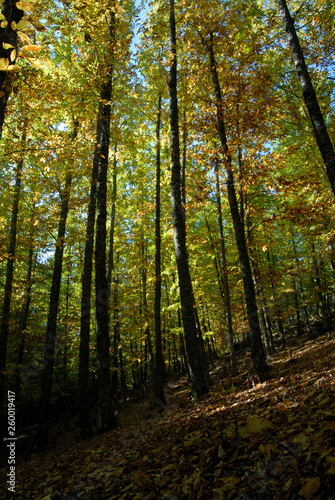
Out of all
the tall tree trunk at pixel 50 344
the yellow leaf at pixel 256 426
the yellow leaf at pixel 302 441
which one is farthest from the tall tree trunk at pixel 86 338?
the yellow leaf at pixel 302 441

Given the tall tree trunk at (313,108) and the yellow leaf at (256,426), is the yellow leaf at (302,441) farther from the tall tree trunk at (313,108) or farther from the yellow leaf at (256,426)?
the tall tree trunk at (313,108)

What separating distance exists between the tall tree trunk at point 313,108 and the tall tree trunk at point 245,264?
6.89ft

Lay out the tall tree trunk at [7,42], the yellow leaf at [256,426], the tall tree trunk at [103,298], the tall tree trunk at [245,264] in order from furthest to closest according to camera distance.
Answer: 1. the tall tree trunk at [103,298]
2. the tall tree trunk at [245,264]
3. the tall tree trunk at [7,42]
4. the yellow leaf at [256,426]

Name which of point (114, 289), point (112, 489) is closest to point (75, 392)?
point (114, 289)

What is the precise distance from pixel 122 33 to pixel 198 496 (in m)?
10.7

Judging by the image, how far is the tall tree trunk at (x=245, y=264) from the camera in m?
6.35

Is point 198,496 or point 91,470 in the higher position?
point 198,496

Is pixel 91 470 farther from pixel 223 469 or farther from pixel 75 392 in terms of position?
pixel 75 392

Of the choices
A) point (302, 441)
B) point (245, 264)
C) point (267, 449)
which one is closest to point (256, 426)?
point (267, 449)

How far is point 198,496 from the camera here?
2076mm

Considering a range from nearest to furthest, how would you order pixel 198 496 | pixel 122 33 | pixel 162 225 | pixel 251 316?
pixel 198 496
pixel 251 316
pixel 122 33
pixel 162 225

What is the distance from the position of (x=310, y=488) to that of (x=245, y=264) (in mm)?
5836

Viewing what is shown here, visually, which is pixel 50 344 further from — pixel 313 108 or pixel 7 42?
pixel 313 108

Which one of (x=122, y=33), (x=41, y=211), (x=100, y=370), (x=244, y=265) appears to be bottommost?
(x=100, y=370)
